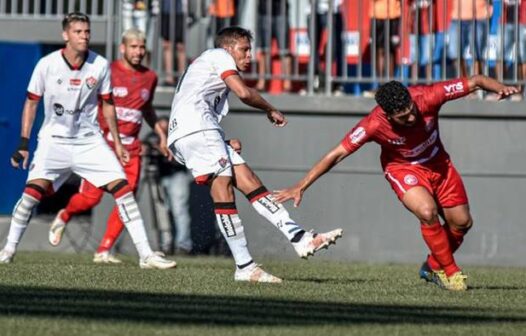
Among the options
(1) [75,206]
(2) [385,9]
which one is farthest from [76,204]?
(2) [385,9]

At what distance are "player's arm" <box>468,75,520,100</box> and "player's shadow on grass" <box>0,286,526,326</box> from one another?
1.97 m

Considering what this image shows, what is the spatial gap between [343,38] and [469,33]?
1.48 meters

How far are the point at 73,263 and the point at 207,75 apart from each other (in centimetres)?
345

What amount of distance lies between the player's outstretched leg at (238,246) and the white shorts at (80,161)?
2350 mm

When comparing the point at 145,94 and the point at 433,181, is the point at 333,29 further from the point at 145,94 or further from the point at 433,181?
the point at 433,181

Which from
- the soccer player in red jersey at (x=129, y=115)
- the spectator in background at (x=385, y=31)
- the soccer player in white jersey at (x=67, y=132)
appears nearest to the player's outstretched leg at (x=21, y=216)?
the soccer player in white jersey at (x=67, y=132)

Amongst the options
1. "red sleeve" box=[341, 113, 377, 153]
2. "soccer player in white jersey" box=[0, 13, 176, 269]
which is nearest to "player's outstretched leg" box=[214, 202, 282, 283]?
"red sleeve" box=[341, 113, 377, 153]

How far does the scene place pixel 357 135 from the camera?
1127 centimetres

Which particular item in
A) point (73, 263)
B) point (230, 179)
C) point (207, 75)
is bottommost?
point (73, 263)

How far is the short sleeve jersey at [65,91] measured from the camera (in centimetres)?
1366

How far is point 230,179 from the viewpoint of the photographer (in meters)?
11.6

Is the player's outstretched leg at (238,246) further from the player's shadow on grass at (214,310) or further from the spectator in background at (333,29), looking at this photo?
the spectator in background at (333,29)

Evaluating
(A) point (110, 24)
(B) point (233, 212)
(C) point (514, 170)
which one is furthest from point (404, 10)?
(B) point (233, 212)

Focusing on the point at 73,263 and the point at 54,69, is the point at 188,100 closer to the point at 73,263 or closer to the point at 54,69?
the point at 54,69
